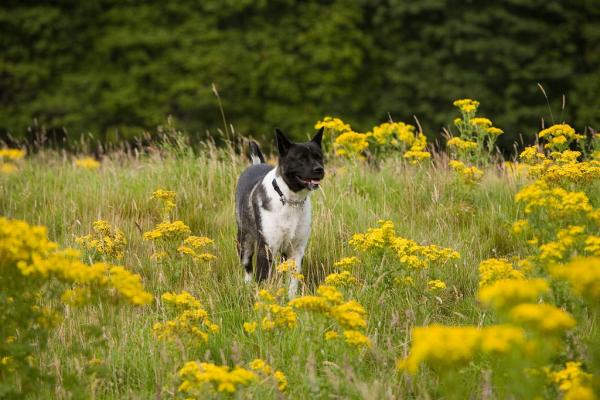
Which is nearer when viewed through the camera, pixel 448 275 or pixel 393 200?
pixel 448 275

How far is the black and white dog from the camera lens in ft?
18.5

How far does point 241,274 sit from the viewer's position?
5.39 meters

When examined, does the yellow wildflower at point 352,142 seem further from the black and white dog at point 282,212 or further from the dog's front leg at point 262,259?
the dog's front leg at point 262,259

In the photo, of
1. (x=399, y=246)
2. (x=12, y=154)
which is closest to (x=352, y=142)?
(x=399, y=246)

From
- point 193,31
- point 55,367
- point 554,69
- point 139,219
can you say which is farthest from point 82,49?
point 55,367

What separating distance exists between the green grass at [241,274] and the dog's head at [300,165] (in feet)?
1.40

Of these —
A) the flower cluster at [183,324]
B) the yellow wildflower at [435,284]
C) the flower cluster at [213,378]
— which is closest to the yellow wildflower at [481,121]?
the yellow wildflower at [435,284]

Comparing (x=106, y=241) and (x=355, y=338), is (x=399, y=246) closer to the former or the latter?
(x=355, y=338)

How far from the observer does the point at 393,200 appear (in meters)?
6.71

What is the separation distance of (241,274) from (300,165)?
40.9 inches

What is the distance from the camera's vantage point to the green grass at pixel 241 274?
11.8ft

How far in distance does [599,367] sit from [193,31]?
16.4 metres

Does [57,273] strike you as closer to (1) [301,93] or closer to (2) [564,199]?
(2) [564,199]

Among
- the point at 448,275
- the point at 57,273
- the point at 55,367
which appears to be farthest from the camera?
the point at 448,275
